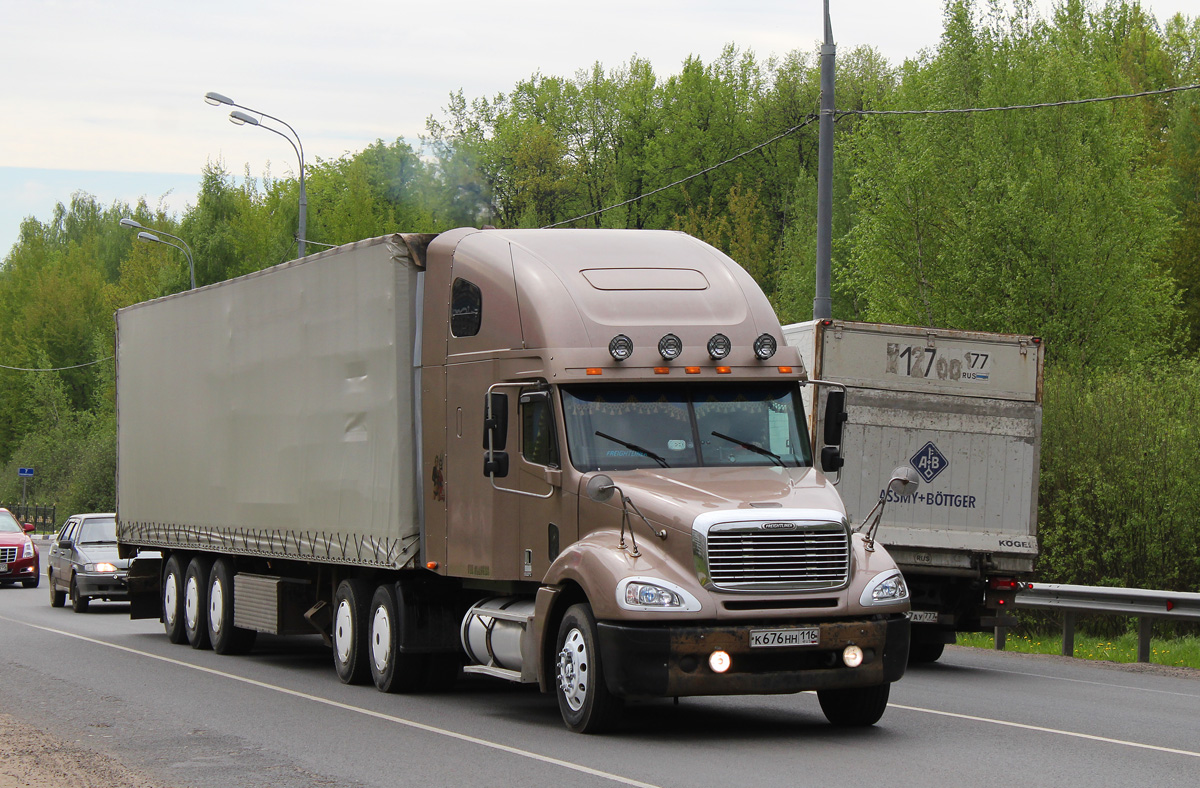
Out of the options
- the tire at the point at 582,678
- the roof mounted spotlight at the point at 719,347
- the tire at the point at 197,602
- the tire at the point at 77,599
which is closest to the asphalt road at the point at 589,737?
the tire at the point at 582,678

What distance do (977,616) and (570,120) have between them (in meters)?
61.6

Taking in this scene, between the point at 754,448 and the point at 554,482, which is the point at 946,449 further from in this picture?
the point at 554,482

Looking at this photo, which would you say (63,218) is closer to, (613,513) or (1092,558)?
(1092,558)

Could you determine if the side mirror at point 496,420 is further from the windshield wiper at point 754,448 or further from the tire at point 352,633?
the tire at point 352,633

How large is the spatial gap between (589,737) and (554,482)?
6.01ft

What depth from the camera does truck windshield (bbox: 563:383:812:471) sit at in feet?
36.2

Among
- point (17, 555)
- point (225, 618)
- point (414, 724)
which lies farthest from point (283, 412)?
point (17, 555)

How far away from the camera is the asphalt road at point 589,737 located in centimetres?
895

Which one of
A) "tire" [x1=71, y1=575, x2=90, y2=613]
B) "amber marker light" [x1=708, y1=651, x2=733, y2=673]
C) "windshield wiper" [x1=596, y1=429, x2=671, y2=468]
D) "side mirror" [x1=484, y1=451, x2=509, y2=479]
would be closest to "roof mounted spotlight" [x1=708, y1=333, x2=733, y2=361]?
"windshield wiper" [x1=596, y1=429, x2=671, y2=468]

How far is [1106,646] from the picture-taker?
19.6m

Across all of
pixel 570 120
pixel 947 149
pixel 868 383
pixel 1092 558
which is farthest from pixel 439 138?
pixel 868 383

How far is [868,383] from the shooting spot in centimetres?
1582

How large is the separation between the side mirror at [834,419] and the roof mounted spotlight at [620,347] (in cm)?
158

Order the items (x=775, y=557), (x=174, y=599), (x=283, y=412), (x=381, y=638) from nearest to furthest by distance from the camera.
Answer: (x=775, y=557)
(x=381, y=638)
(x=283, y=412)
(x=174, y=599)
